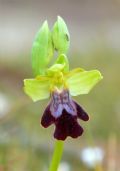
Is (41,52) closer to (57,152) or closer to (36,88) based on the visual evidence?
(36,88)

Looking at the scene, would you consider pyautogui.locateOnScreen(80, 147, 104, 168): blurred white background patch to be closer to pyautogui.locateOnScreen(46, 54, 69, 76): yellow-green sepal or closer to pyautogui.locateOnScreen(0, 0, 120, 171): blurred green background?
pyautogui.locateOnScreen(0, 0, 120, 171): blurred green background

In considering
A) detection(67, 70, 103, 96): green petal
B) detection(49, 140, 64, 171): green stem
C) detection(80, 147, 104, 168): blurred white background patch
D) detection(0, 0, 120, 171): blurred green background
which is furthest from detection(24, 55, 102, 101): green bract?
detection(80, 147, 104, 168): blurred white background patch

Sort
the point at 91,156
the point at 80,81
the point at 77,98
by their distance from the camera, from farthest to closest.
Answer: the point at 77,98 → the point at 91,156 → the point at 80,81

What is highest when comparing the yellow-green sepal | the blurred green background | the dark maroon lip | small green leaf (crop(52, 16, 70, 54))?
small green leaf (crop(52, 16, 70, 54))

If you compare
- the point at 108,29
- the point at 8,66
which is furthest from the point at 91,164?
the point at 108,29

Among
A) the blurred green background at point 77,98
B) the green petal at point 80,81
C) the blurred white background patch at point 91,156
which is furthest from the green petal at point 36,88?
the blurred white background patch at point 91,156

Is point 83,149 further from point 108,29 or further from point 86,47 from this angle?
point 108,29

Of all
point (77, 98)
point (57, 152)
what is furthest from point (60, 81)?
point (77, 98)
